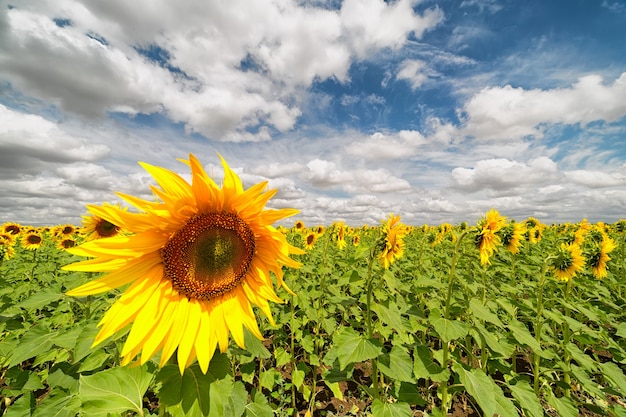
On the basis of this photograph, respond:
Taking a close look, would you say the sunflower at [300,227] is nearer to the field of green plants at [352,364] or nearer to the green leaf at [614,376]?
the field of green plants at [352,364]

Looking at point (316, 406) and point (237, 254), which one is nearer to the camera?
point (237, 254)

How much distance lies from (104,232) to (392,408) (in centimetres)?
375

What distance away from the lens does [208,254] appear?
1696mm

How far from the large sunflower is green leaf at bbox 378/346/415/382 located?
5.24ft

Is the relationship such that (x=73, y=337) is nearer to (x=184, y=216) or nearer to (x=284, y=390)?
(x=184, y=216)

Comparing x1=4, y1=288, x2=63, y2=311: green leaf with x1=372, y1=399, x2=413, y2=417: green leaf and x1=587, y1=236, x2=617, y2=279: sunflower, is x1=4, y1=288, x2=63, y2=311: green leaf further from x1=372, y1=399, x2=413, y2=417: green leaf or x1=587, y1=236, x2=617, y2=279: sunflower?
x1=587, y1=236, x2=617, y2=279: sunflower

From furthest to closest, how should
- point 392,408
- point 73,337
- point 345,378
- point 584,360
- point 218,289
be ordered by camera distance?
1. point 584,360
2. point 345,378
3. point 392,408
4. point 73,337
5. point 218,289

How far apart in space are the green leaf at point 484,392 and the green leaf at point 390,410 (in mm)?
553

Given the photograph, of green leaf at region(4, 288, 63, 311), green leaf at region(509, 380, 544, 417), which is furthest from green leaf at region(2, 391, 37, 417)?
green leaf at region(509, 380, 544, 417)

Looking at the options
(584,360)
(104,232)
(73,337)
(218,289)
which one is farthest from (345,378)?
(104,232)

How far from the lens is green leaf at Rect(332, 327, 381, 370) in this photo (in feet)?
8.17

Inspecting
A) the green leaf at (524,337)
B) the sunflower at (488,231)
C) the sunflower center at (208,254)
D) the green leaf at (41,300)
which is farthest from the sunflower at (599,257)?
the green leaf at (41,300)

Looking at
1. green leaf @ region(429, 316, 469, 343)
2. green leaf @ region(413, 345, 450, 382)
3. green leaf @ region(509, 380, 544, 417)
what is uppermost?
green leaf @ region(429, 316, 469, 343)

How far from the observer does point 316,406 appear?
468 cm
